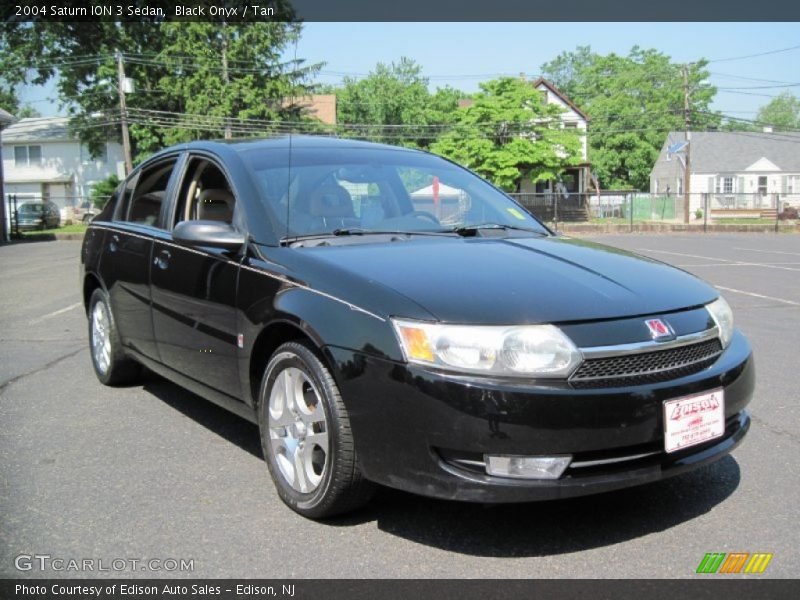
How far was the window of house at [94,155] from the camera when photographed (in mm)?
50269

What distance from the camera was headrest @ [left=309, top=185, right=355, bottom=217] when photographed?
3830mm

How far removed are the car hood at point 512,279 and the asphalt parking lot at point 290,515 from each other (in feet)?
2.89

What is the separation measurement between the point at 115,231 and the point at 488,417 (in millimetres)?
3523

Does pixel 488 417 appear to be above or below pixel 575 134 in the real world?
below

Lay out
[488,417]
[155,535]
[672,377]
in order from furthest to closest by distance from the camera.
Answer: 1. [155,535]
2. [672,377]
3. [488,417]

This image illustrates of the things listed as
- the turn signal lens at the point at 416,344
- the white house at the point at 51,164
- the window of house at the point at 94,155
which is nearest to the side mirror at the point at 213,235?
the turn signal lens at the point at 416,344

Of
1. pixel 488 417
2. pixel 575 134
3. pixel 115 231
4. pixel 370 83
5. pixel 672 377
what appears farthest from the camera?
pixel 370 83

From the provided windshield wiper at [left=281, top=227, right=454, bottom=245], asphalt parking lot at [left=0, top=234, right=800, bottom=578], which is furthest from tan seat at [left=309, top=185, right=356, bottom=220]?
asphalt parking lot at [left=0, top=234, right=800, bottom=578]

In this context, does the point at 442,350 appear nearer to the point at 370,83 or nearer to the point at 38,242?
the point at 38,242

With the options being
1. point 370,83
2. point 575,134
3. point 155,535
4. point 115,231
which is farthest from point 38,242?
point 370,83

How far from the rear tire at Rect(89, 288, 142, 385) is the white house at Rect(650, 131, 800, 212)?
55690 mm

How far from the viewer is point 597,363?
2.72 m

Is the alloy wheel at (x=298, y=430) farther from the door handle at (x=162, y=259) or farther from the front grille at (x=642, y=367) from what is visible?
the door handle at (x=162, y=259)

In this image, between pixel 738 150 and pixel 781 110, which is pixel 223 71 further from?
pixel 781 110
